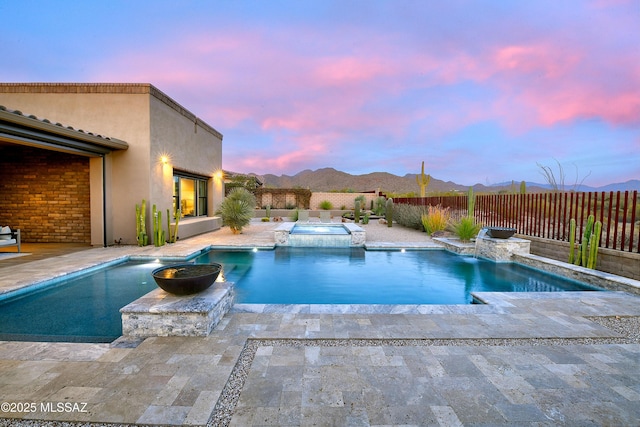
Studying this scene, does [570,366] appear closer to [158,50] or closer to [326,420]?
[326,420]

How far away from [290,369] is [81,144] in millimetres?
7756

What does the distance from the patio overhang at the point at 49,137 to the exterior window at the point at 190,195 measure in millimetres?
2539

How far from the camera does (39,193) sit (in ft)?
27.3

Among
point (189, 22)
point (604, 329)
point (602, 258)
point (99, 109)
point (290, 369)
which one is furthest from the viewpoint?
point (189, 22)

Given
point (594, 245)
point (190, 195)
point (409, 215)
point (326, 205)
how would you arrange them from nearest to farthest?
1. point (594, 245)
2. point (190, 195)
3. point (409, 215)
4. point (326, 205)

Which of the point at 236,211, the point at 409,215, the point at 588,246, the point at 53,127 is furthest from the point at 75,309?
the point at 409,215

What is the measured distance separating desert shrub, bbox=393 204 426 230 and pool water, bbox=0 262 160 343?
419 inches

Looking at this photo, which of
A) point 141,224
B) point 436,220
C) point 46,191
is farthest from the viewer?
point 436,220

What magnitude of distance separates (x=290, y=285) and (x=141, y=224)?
16.8 feet

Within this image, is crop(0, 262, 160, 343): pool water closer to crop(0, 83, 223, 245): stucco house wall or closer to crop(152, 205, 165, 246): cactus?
crop(152, 205, 165, 246): cactus

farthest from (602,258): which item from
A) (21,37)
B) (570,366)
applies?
(21,37)

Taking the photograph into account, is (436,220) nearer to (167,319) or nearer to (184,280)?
(184,280)

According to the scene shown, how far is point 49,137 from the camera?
238 inches

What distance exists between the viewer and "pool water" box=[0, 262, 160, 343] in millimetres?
3195
